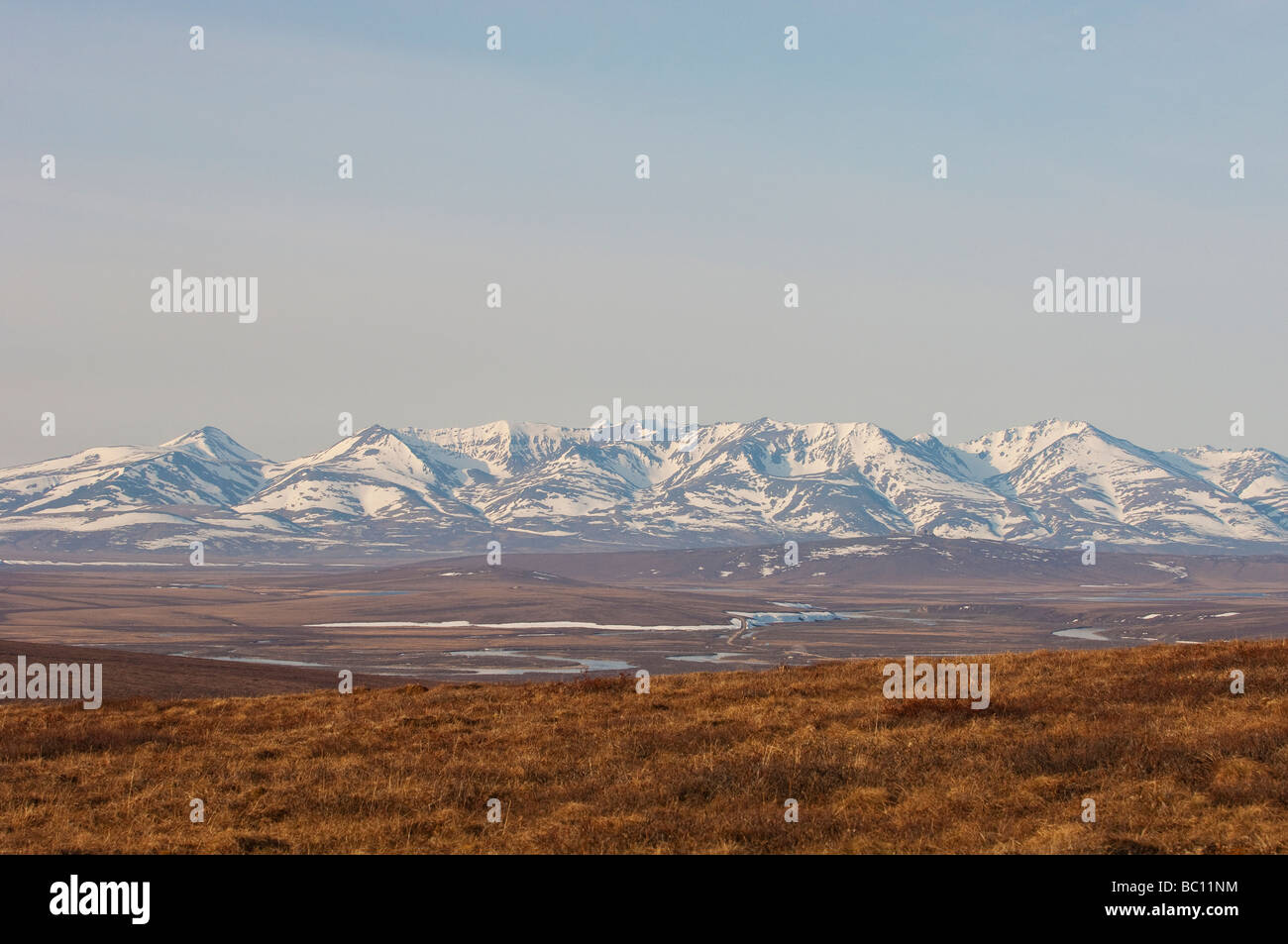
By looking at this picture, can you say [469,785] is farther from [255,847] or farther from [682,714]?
[682,714]

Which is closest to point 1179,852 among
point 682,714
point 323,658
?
point 682,714
